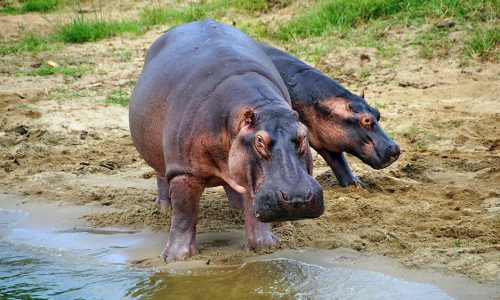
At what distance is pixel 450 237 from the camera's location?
16.3ft

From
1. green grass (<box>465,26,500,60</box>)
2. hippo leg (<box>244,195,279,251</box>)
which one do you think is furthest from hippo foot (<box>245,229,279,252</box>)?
green grass (<box>465,26,500,60</box>)

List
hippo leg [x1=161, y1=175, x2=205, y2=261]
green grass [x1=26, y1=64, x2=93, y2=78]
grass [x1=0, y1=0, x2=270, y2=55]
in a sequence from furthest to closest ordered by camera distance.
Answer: grass [x1=0, y1=0, x2=270, y2=55] < green grass [x1=26, y1=64, x2=93, y2=78] < hippo leg [x1=161, y1=175, x2=205, y2=261]

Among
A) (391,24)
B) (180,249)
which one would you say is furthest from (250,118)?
(391,24)

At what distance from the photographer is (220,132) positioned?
4.59 m

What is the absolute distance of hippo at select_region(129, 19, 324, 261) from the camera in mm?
4129

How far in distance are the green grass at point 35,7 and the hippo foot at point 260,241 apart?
9.01m

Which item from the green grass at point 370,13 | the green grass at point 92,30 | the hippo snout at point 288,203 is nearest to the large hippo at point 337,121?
the hippo snout at point 288,203

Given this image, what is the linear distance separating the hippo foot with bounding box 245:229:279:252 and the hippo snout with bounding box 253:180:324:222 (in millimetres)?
815

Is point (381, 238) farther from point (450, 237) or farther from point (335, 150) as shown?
point (335, 150)

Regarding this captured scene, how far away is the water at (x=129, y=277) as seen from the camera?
4363mm

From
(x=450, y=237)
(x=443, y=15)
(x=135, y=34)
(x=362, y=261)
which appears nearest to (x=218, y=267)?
(x=362, y=261)

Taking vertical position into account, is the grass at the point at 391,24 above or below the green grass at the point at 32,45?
above

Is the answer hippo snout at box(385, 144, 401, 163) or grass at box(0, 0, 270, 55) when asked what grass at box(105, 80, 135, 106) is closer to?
grass at box(0, 0, 270, 55)

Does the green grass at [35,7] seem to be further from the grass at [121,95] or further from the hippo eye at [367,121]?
the hippo eye at [367,121]
